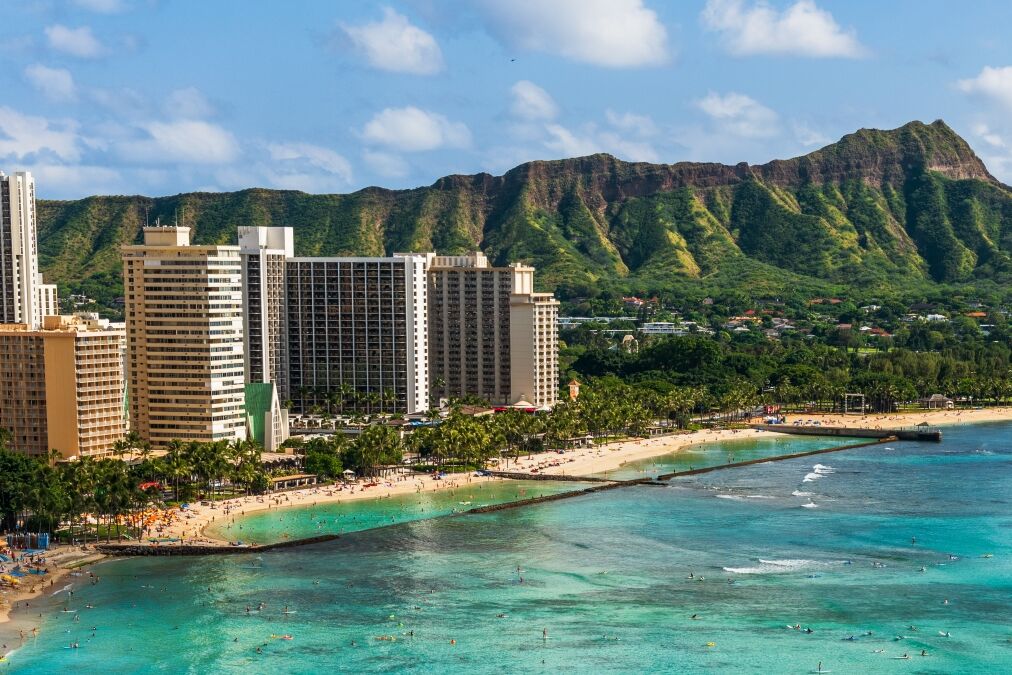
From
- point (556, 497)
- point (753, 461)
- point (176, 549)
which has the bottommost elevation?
point (176, 549)

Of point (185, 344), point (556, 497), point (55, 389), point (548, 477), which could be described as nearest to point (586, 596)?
point (556, 497)

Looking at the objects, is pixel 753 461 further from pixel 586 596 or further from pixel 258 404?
pixel 586 596

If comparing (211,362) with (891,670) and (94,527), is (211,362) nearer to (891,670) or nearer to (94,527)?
(94,527)

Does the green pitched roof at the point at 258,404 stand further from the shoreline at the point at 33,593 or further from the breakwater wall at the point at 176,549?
the shoreline at the point at 33,593

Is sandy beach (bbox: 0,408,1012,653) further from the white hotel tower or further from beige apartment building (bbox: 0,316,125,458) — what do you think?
the white hotel tower

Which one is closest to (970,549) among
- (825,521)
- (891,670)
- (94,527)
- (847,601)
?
(825,521)

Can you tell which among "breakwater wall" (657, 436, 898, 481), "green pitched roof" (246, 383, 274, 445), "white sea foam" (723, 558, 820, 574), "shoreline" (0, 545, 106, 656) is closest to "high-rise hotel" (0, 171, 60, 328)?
"green pitched roof" (246, 383, 274, 445)
